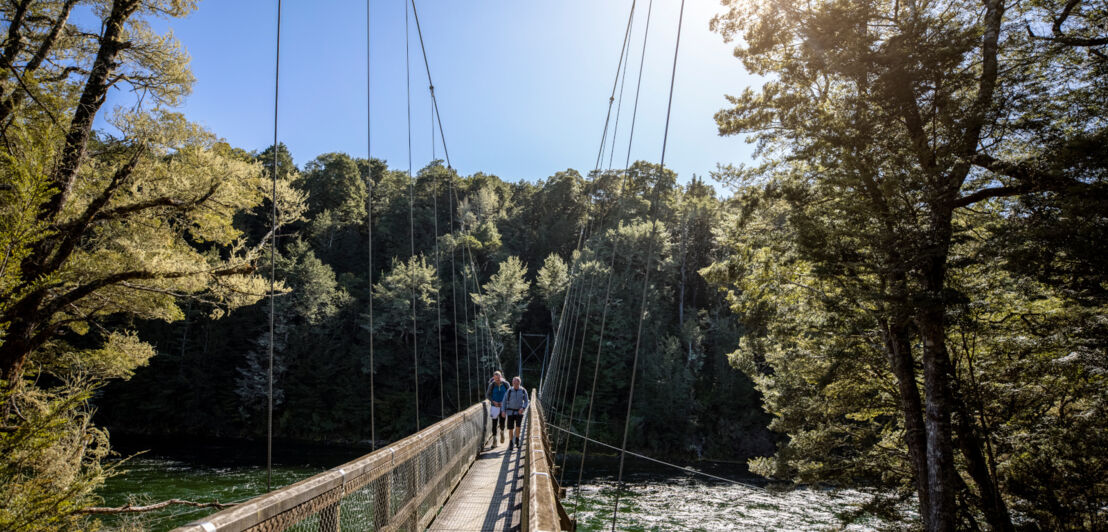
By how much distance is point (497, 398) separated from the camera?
8.35 m

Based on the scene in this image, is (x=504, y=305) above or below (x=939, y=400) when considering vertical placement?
below

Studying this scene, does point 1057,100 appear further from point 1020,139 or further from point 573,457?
point 573,457

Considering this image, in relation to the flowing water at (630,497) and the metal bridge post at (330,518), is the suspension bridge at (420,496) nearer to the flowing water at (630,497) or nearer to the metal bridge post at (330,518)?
the metal bridge post at (330,518)

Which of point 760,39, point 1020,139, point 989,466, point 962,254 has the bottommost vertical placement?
point 989,466

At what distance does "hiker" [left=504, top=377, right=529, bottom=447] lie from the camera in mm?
7773

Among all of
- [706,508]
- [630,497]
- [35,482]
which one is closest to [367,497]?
[35,482]

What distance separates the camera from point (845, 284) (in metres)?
6.31

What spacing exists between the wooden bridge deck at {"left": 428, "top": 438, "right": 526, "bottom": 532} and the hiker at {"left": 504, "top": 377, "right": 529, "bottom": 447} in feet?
2.90

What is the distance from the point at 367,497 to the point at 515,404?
5465 mm

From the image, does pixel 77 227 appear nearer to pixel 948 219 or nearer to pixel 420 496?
pixel 420 496

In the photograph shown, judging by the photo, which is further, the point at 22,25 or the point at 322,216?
the point at 322,216

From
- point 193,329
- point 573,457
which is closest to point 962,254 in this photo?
point 573,457

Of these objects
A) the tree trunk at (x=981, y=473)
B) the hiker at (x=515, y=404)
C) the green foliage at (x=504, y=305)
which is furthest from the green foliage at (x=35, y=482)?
the green foliage at (x=504, y=305)

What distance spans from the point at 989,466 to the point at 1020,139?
4625 millimetres
